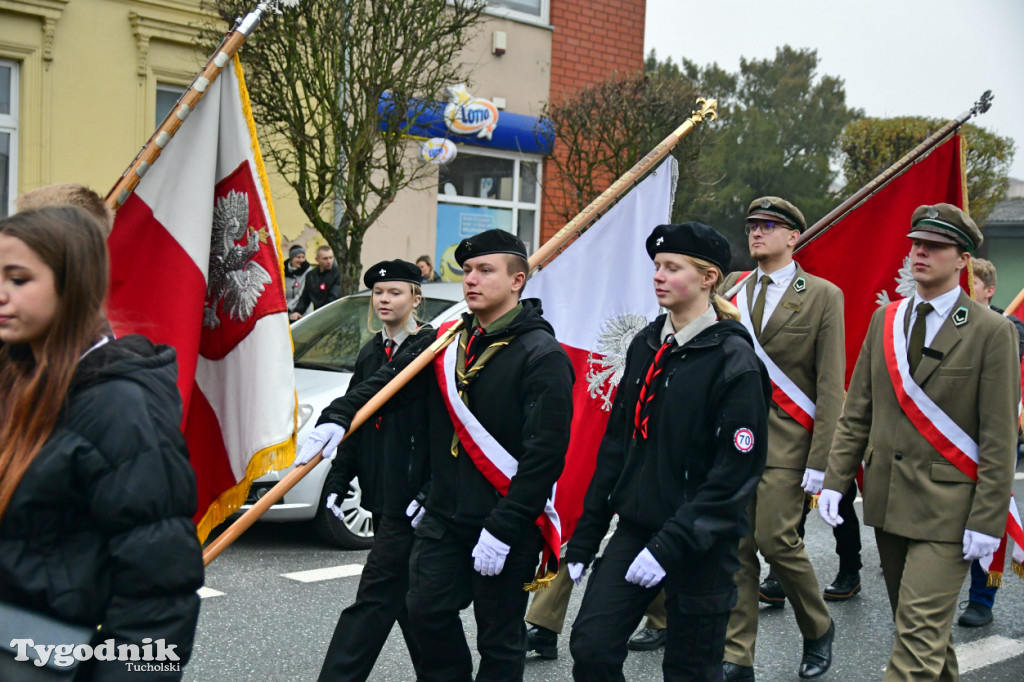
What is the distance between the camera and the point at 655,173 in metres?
5.06

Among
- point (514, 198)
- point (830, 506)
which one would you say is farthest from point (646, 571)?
point (514, 198)

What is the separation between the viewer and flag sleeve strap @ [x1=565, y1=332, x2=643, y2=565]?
366 cm

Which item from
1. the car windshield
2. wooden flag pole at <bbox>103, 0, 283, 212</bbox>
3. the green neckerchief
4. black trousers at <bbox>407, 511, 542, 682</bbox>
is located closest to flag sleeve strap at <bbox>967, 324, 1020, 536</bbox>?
black trousers at <bbox>407, 511, 542, 682</bbox>

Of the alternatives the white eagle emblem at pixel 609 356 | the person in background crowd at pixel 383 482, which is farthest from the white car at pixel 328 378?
the white eagle emblem at pixel 609 356

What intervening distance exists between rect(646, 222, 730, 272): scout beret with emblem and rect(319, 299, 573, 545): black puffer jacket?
510 mm

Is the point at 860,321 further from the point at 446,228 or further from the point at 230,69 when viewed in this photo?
the point at 446,228

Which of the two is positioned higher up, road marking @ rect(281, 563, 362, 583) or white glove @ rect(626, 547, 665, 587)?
white glove @ rect(626, 547, 665, 587)

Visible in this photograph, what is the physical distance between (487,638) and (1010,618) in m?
3.77

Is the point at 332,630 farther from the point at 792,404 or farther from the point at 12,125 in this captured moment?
the point at 12,125

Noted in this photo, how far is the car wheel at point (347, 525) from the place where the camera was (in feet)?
22.3

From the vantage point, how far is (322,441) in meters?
4.03

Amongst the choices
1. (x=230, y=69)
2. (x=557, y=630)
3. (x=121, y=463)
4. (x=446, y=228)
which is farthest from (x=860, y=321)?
(x=446, y=228)

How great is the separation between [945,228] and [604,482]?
1700mm

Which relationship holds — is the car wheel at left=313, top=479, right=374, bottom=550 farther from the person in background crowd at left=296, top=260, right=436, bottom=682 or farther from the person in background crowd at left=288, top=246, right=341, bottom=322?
the person in background crowd at left=288, top=246, right=341, bottom=322
